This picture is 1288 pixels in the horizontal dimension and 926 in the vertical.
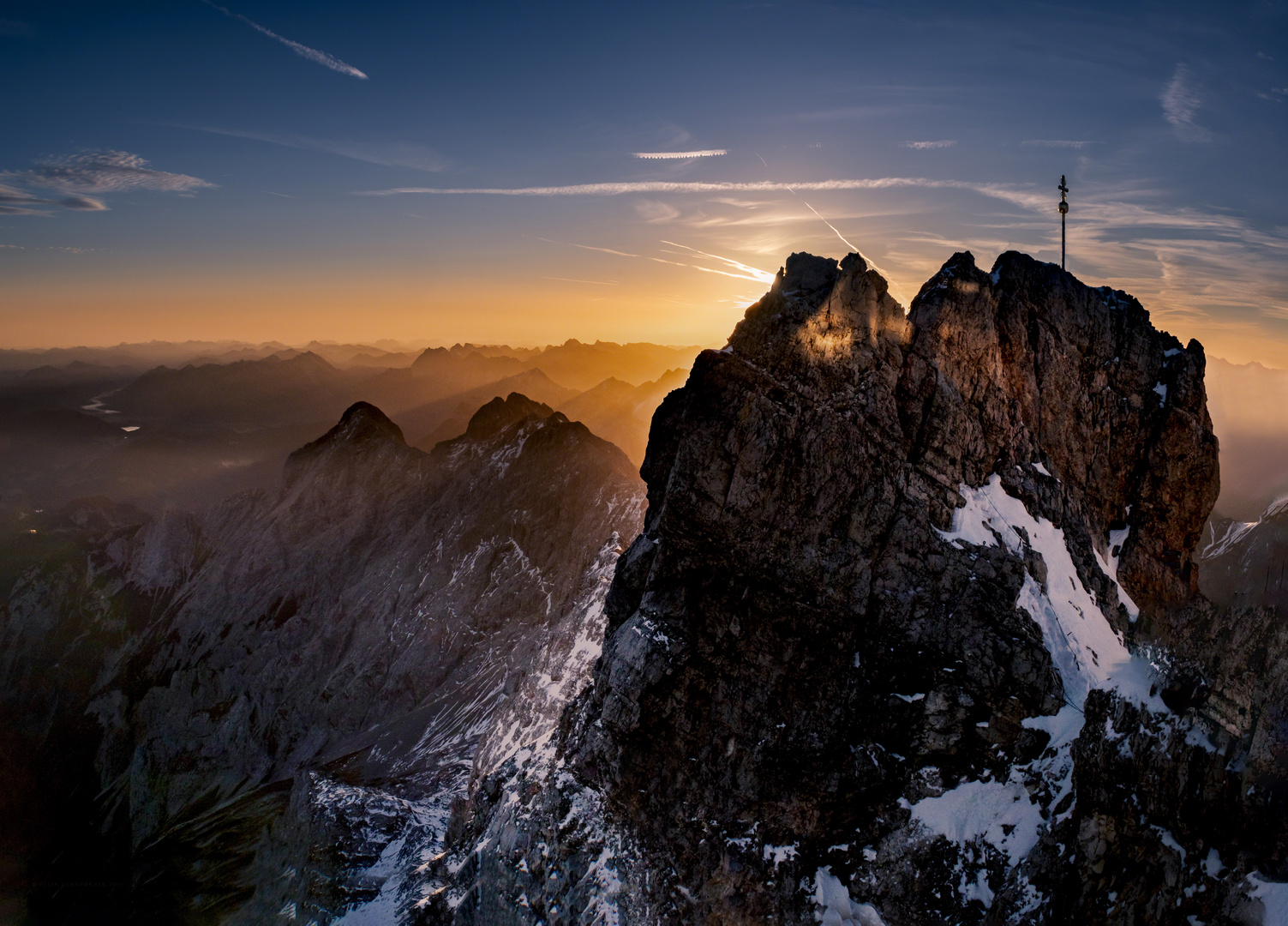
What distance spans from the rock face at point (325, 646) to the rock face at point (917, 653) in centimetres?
1953

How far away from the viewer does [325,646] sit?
106 meters

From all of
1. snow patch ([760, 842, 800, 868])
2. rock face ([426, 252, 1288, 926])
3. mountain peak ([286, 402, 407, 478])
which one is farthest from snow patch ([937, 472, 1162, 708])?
mountain peak ([286, 402, 407, 478])

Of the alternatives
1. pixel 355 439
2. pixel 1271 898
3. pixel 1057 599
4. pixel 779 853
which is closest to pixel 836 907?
pixel 779 853

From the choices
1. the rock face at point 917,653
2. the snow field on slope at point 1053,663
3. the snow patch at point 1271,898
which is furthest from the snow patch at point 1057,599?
the snow patch at point 1271,898

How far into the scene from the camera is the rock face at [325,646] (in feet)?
240

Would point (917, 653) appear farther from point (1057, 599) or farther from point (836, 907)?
point (836, 907)

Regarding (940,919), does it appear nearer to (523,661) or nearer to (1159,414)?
(1159,414)

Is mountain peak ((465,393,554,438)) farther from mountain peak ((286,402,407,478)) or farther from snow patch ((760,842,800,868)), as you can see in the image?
snow patch ((760,842,800,868))

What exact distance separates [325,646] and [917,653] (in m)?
94.4

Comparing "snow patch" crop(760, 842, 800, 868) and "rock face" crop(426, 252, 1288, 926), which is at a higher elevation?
"rock face" crop(426, 252, 1288, 926)

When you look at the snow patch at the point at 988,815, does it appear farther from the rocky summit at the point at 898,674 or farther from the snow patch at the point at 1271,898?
the snow patch at the point at 1271,898

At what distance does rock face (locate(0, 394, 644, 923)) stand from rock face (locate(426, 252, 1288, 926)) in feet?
64.1

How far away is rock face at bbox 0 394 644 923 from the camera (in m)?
73.2

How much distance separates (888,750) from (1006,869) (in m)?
7.85
